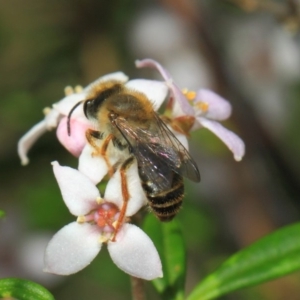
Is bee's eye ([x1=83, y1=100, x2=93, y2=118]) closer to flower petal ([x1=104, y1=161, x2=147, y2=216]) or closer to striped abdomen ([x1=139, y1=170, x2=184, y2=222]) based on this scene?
flower petal ([x1=104, y1=161, x2=147, y2=216])

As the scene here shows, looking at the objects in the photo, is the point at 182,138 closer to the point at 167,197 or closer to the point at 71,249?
the point at 167,197

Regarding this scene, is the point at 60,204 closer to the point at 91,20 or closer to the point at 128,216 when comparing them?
the point at 91,20

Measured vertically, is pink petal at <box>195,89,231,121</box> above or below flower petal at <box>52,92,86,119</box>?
below

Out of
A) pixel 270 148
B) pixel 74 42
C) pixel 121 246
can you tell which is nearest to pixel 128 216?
pixel 121 246

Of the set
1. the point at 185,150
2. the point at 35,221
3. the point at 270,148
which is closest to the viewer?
the point at 185,150

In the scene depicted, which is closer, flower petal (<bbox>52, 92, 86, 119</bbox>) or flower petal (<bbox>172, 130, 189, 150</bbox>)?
flower petal (<bbox>172, 130, 189, 150</bbox>)

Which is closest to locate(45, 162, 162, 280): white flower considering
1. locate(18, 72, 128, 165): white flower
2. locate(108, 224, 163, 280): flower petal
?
locate(108, 224, 163, 280): flower petal
